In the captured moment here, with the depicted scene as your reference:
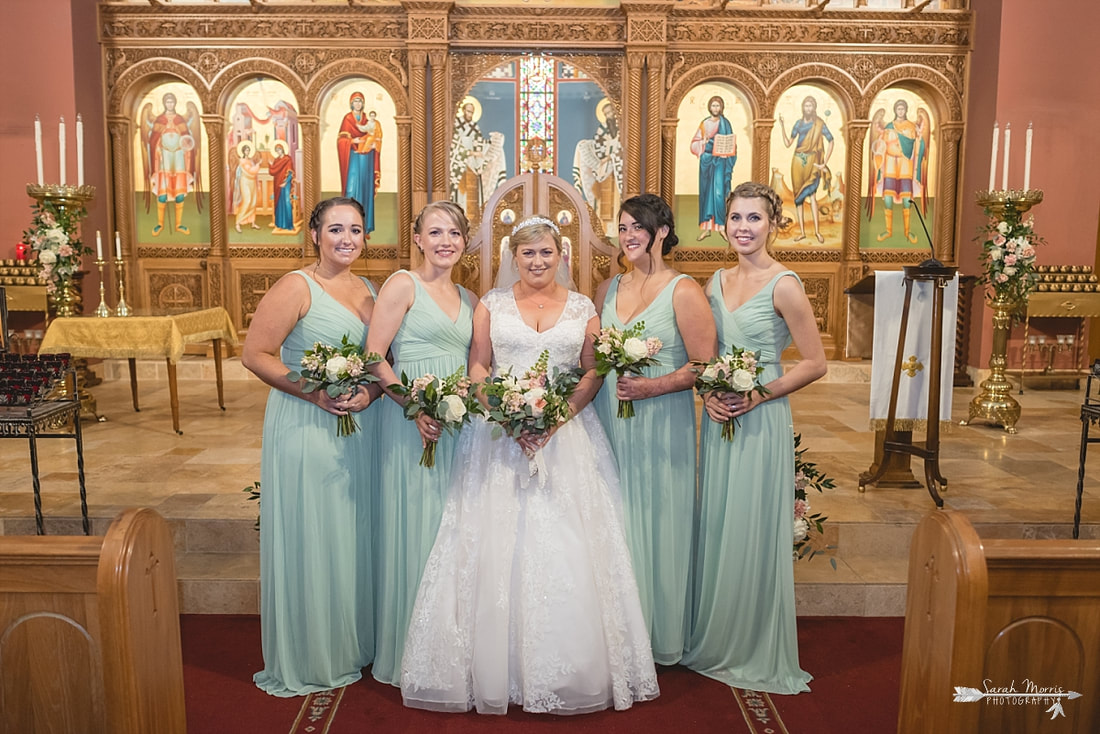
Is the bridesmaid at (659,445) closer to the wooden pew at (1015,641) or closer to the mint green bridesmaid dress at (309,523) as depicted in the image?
the mint green bridesmaid dress at (309,523)

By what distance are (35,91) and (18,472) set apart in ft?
17.9

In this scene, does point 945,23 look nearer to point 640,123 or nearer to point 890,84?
point 890,84

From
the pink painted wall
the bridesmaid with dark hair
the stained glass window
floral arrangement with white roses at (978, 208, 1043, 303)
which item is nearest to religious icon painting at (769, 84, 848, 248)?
the pink painted wall

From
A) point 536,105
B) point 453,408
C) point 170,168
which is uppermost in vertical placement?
point 536,105

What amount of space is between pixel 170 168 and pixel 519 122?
14.5ft

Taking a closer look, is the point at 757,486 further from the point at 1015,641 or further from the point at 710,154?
the point at 710,154

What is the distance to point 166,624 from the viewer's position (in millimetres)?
2312

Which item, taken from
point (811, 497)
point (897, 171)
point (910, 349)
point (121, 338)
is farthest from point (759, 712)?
point (897, 171)

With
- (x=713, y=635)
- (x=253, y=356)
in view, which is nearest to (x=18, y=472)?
(x=253, y=356)

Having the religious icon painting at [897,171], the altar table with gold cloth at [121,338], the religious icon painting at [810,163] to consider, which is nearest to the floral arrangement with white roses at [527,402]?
the altar table with gold cloth at [121,338]

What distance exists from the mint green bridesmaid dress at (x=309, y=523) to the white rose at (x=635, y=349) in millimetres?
1097

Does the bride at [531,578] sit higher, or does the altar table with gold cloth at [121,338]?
the altar table with gold cloth at [121,338]

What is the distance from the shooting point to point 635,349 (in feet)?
10.4

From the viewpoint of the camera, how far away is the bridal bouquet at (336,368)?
3.14 meters
